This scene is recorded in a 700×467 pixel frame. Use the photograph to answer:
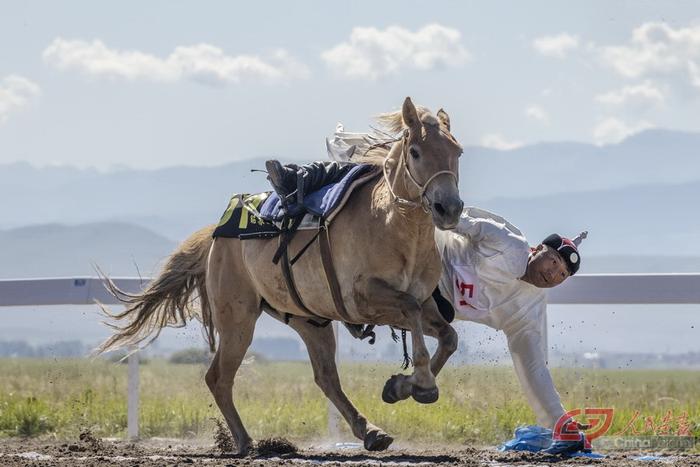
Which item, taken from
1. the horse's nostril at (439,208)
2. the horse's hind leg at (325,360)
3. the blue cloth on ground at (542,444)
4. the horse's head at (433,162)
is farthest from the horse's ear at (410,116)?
the blue cloth on ground at (542,444)

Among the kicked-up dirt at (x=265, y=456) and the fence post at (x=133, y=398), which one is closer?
the kicked-up dirt at (x=265, y=456)

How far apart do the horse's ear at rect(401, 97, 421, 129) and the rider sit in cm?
107

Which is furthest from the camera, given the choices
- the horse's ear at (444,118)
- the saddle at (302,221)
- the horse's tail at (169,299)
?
the horse's tail at (169,299)

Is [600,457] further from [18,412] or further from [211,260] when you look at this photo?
[18,412]

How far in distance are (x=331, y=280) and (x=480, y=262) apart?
107 centimetres

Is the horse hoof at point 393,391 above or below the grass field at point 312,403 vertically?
above

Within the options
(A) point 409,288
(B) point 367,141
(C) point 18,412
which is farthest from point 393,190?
(C) point 18,412

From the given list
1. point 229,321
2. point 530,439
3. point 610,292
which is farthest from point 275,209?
point 610,292

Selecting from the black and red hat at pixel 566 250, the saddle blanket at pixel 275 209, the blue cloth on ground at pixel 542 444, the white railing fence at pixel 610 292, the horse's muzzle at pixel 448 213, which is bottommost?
the blue cloth on ground at pixel 542 444

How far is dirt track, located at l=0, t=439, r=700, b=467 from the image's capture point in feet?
27.0

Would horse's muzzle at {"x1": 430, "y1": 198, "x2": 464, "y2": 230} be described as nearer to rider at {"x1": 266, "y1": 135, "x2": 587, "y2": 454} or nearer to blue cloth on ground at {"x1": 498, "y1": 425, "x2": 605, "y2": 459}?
rider at {"x1": 266, "y1": 135, "x2": 587, "y2": 454}

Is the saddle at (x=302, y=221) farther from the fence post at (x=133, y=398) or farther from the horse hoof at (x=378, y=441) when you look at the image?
the fence post at (x=133, y=398)

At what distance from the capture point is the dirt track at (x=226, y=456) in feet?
27.0

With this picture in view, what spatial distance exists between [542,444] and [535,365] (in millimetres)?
523
